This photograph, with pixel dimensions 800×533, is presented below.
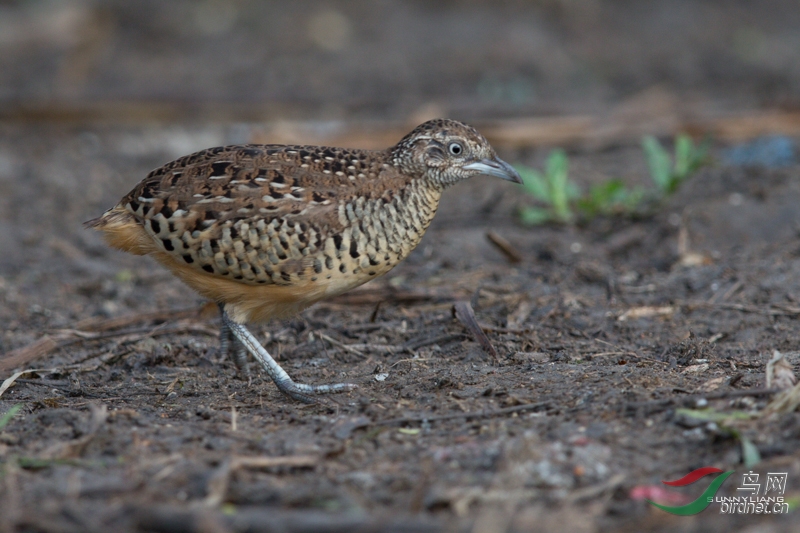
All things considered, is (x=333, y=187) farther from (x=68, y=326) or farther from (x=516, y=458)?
(x=68, y=326)

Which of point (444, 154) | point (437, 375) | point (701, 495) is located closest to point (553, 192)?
point (444, 154)

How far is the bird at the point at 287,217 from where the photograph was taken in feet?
16.7

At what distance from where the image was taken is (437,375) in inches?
205

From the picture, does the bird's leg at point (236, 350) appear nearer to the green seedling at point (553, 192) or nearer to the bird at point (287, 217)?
the bird at point (287, 217)

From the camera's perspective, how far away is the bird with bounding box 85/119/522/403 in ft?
16.7

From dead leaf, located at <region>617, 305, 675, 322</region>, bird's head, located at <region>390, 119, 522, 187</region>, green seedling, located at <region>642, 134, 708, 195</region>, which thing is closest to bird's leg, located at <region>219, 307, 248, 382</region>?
bird's head, located at <region>390, 119, 522, 187</region>

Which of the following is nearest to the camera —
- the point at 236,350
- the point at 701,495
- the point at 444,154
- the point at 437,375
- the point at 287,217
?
the point at 701,495

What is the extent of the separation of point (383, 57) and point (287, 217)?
10.6 metres

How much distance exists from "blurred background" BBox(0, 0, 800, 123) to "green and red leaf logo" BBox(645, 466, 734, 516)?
812 centimetres

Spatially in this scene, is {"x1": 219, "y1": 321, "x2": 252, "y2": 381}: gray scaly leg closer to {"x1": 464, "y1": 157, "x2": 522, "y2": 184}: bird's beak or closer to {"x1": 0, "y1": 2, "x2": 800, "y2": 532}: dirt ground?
{"x1": 0, "y1": 2, "x2": 800, "y2": 532}: dirt ground

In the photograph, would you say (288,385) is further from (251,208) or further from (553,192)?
(553,192)

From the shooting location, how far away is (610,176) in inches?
397

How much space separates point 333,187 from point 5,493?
2458 mm

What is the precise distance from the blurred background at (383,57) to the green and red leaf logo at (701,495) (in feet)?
26.6
